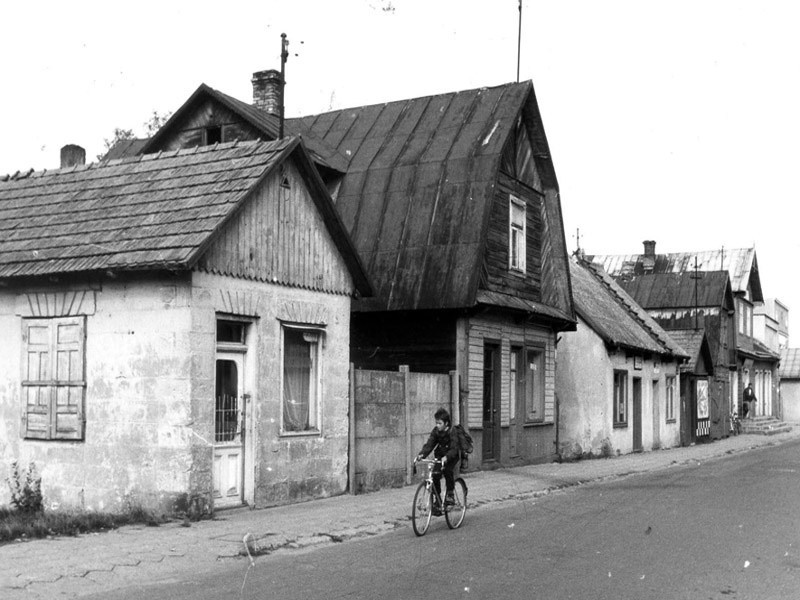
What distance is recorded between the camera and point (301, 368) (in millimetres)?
15742

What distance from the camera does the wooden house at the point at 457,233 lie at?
68.1ft

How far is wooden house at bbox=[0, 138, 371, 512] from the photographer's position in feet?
43.0

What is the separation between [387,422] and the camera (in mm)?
17609

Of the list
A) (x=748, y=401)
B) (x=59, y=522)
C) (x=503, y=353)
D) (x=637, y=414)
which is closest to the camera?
(x=59, y=522)

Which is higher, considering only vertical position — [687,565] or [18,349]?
[18,349]

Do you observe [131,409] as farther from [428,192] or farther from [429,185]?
[429,185]

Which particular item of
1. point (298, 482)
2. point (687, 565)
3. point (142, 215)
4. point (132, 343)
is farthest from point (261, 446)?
point (687, 565)

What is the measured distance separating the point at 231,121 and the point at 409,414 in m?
8.05

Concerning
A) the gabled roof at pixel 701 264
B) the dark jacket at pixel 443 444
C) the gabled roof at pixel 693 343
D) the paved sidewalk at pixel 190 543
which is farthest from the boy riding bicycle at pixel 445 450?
the gabled roof at pixel 701 264

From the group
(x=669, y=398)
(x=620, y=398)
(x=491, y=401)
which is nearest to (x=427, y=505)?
(x=491, y=401)

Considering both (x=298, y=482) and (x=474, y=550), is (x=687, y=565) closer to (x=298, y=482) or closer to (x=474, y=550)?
(x=474, y=550)

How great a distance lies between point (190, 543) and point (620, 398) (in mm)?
21838

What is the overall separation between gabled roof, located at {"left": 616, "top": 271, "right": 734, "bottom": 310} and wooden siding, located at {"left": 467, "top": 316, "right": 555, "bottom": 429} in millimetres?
25661

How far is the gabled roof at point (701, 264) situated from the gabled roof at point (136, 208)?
Answer: 146ft
